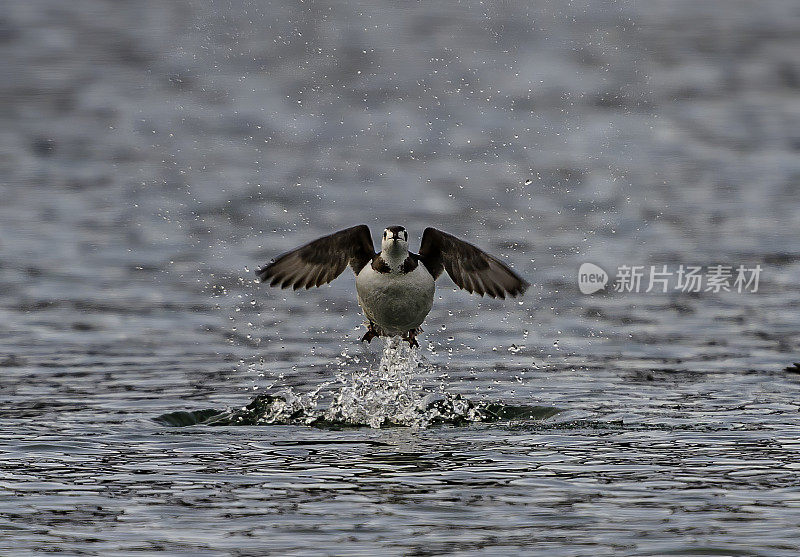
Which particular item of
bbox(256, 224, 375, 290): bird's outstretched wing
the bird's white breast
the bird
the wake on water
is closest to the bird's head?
the bird

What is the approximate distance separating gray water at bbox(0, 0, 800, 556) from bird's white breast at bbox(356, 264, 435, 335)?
936 millimetres

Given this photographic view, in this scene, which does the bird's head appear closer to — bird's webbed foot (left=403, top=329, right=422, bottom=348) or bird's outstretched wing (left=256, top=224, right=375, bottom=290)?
bird's outstretched wing (left=256, top=224, right=375, bottom=290)

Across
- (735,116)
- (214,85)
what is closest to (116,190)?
(214,85)

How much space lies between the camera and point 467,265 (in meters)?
13.6

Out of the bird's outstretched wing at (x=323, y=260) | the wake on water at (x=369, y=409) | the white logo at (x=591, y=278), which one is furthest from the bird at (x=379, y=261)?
the white logo at (x=591, y=278)

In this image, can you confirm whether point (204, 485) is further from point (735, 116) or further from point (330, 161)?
point (735, 116)

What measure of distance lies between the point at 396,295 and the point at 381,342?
4284 mm

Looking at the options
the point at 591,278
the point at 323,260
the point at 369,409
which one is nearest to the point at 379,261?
the point at 323,260

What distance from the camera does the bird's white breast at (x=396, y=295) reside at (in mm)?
12688

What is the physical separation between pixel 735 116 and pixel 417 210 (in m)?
11.5

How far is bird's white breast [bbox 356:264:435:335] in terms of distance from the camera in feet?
41.6

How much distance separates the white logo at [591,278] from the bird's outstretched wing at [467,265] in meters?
5.24

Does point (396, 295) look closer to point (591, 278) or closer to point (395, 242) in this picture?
point (395, 242)

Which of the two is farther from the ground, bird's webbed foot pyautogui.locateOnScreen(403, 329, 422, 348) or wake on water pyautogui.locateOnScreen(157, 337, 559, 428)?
bird's webbed foot pyautogui.locateOnScreen(403, 329, 422, 348)
